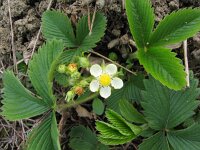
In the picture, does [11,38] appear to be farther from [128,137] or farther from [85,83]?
[128,137]

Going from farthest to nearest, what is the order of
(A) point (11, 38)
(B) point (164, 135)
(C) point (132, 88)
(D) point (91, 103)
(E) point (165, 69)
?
(A) point (11, 38)
(D) point (91, 103)
(C) point (132, 88)
(B) point (164, 135)
(E) point (165, 69)

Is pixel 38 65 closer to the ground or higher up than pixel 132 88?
higher up

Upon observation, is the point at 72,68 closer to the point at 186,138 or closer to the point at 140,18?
the point at 140,18

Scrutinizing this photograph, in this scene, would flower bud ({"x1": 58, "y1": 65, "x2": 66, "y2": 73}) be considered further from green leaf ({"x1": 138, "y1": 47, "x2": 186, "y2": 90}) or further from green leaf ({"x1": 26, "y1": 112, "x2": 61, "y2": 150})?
green leaf ({"x1": 138, "y1": 47, "x2": 186, "y2": 90})

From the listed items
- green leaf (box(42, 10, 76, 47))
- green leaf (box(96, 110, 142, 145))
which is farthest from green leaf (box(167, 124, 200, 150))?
green leaf (box(42, 10, 76, 47))

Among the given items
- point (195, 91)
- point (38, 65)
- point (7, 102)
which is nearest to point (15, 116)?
point (7, 102)

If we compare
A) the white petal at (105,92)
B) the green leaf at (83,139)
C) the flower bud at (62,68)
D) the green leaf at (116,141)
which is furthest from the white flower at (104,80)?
the green leaf at (83,139)

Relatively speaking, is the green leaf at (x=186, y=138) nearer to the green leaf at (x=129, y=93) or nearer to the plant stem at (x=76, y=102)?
the green leaf at (x=129, y=93)
